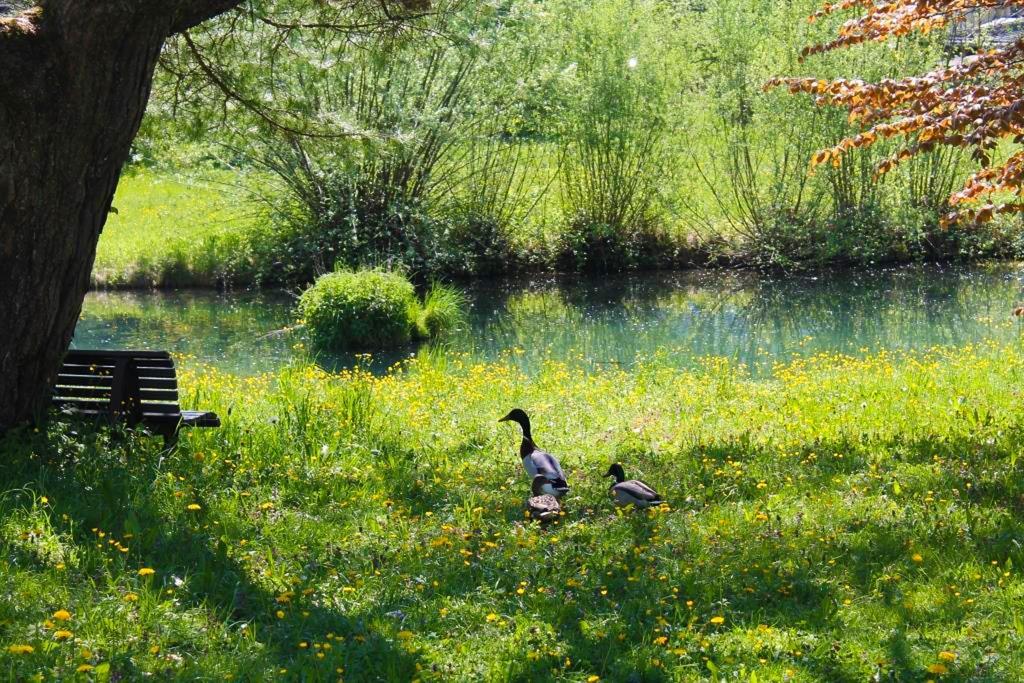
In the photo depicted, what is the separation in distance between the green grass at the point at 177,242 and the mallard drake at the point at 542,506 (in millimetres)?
18067

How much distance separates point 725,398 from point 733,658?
19.1 ft

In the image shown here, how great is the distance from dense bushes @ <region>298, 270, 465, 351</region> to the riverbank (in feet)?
16.2

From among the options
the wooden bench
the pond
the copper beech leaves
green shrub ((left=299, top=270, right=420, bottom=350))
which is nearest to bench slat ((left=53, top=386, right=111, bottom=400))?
the wooden bench

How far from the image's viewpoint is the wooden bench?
23.3 ft

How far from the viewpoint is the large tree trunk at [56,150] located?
6295mm

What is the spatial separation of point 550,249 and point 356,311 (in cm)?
802

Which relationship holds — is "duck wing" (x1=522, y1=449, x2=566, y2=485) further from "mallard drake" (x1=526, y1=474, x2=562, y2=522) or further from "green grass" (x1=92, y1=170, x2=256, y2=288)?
"green grass" (x1=92, y1=170, x2=256, y2=288)

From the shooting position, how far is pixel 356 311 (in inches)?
691

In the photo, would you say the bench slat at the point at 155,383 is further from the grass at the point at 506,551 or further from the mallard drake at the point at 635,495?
the mallard drake at the point at 635,495

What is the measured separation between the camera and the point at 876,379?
1065 cm

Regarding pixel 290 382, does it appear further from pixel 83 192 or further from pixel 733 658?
pixel 733 658

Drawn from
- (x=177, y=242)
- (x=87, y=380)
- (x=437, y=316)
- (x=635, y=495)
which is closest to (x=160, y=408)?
(x=87, y=380)

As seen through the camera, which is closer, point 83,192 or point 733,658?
point 733,658

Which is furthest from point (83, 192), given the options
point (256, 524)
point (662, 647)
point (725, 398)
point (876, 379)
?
point (876, 379)
